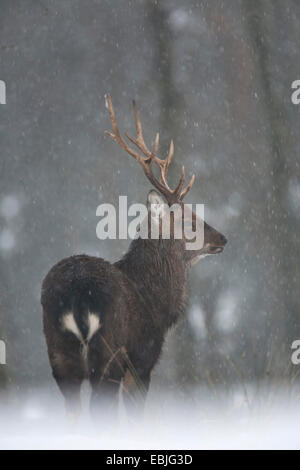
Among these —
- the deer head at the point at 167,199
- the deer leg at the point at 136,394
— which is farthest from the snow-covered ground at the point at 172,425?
the deer head at the point at 167,199

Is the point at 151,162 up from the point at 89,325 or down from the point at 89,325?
up

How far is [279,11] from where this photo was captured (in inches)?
93.3

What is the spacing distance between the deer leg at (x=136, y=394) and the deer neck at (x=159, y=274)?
178 mm

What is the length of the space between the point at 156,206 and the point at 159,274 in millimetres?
218

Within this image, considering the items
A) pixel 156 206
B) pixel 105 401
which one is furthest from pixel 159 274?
pixel 105 401

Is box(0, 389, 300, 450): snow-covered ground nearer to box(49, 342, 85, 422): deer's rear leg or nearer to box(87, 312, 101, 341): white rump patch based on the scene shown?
box(49, 342, 85, 422): deer's rear leg

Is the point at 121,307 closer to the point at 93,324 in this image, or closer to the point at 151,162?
the point at 93,324

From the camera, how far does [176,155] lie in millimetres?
2213

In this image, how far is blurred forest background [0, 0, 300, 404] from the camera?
2109 mm

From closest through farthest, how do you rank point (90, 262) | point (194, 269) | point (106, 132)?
point (90, 262) → point (106, 132) → point (194, 269)

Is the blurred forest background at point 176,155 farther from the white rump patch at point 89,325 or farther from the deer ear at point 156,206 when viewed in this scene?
the white rump patch at point 89,325
